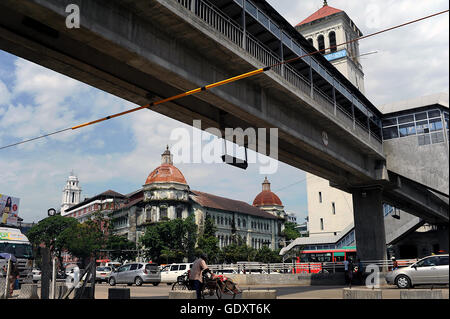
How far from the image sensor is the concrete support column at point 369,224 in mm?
30844

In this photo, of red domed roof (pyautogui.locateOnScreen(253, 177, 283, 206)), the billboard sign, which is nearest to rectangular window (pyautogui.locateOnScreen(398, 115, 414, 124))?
the billboard sign

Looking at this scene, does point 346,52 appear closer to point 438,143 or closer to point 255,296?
point 438,143

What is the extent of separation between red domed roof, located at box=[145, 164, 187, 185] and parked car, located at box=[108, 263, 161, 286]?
1960 inches

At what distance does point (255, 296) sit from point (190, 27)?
310 inches

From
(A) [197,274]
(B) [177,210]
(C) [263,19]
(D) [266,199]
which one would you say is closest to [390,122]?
(C) [263,19]

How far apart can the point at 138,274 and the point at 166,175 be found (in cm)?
5202

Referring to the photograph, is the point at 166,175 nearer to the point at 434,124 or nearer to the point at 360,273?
the point at 360,273

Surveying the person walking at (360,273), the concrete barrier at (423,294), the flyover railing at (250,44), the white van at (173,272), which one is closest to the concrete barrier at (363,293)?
the concrete barrier at (423,294)

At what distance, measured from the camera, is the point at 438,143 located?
22953mm

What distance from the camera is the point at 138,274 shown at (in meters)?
31.0

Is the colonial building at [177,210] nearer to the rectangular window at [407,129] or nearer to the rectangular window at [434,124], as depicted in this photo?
the rectangular window at [407,129]

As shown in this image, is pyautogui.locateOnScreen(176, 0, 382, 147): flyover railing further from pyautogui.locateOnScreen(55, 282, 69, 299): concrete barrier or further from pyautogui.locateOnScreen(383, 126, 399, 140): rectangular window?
pyautogui.locateOnScreen(55, 282, 69, 299): concrete barrier

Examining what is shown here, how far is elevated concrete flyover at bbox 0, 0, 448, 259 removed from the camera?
11.1m

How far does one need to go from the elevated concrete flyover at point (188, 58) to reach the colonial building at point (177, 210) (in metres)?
58.6
